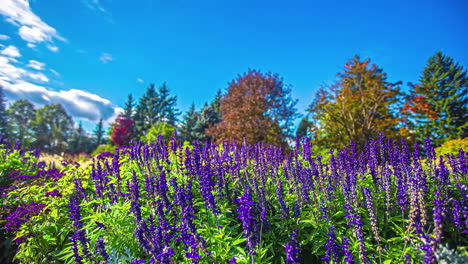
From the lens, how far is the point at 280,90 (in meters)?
22.0

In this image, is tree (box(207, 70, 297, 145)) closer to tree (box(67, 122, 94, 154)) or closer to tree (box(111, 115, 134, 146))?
tree (box(111, 115, 134, 146))

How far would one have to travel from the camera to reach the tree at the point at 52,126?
53.2 m

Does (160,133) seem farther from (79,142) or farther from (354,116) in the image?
(79,142)

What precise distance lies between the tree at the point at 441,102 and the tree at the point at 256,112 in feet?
43.2

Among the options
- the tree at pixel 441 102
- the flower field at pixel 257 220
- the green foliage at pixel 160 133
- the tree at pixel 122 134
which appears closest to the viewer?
the flower field at pixel 257 220

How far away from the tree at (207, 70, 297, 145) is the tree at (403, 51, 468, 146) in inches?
518

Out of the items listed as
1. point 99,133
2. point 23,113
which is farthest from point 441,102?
point 23,113

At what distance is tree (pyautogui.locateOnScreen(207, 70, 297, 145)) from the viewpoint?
1934cm

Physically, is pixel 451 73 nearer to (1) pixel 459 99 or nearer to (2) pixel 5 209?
(1) pixel 459 99

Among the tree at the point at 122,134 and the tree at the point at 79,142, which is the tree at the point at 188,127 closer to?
the tree at the point at 122,134

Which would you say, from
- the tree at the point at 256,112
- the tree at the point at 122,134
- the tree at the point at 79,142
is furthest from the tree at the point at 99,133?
the tree at the point at 256,112

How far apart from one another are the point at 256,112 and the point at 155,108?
33.6 m

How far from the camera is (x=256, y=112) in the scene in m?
20.1

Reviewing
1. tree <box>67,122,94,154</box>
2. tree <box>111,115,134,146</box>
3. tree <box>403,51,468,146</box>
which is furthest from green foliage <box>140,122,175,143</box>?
tree <box>67,122,94,154</box>
